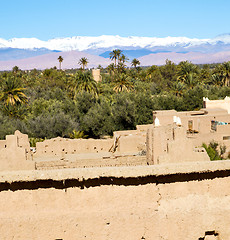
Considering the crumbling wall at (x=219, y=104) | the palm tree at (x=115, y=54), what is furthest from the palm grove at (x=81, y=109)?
the palm tree at (x=115, y=54)

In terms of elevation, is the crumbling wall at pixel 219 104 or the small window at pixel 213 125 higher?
the crumbling wall at pixel 219 104

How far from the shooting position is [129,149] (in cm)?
1786

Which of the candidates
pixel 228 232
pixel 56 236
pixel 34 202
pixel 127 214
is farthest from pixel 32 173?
pixel 228 232

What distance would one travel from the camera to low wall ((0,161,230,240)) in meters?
4.53

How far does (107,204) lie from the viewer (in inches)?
182

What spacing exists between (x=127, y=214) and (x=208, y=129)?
19136mm

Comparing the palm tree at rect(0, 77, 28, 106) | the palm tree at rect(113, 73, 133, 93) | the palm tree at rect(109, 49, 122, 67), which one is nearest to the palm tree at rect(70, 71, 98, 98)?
the palm tree at rect(113, 73, 133, 93)

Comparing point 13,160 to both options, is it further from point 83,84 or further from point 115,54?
point 115,54

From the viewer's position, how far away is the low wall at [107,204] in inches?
178

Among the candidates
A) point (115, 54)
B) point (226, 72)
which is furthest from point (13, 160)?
point (115, 54)

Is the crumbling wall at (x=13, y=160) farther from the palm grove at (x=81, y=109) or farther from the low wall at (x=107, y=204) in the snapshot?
the palm grove at (x=81, y=109)

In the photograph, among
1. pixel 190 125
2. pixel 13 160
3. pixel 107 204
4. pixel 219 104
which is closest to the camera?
pixel 107 204

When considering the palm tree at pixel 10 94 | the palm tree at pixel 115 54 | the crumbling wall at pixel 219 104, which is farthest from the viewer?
the palm tree at pixel 115 54

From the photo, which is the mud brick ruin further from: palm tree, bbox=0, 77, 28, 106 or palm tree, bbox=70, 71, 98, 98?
palm tree, bbox=70, 71, 98, 98
